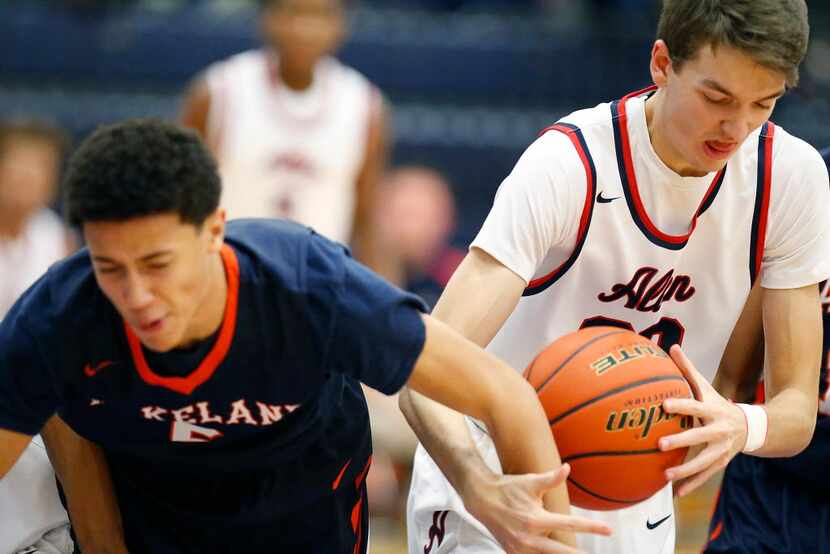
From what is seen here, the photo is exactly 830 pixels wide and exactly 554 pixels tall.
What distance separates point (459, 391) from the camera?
327 centimetres

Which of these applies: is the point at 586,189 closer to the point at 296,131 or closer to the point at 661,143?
the point at 661,143

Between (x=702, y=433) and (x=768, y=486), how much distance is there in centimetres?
116

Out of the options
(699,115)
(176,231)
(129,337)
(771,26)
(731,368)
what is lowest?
(731,368)

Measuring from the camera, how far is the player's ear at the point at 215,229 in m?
3.14

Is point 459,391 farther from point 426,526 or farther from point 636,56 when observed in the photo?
point 636,56

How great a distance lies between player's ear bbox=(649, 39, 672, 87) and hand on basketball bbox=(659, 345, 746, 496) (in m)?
0.75

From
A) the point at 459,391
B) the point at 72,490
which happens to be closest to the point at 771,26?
the point at 459,391

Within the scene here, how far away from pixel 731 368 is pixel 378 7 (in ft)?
23.9

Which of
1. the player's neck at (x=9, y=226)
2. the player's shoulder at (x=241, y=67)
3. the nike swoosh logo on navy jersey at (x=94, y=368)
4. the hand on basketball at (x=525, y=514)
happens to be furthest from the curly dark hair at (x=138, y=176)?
the player's neck at (x=9, y=226)

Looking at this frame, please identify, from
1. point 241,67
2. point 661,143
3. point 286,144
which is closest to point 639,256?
point 661,143

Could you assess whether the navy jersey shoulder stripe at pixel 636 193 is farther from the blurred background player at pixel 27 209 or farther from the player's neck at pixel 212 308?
the blurred background player at pixel 27 209

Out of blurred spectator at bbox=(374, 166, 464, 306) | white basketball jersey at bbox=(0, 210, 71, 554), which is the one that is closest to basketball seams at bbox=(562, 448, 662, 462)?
white basketball jersey at bbox=(0, 210, 71, 554)

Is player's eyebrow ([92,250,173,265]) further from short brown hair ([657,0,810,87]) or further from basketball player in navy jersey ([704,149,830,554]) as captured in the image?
Result: basketball player in navy jersey ([704,149,830,554])

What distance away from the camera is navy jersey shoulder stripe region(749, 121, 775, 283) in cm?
385
